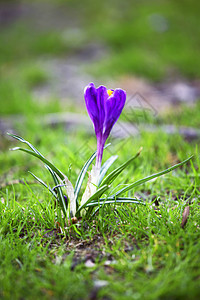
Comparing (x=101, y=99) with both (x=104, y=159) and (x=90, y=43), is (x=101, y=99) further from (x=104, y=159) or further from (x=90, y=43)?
(x=90, y=43)

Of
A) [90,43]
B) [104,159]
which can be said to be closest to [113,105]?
[104,159]

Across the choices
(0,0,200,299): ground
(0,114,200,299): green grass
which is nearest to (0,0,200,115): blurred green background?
(0,0,200,299): ground

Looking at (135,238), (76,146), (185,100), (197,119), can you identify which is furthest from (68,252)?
(185,100)

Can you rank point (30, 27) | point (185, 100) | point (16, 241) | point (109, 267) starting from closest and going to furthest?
point (109, 267) → point (16, 241) → point (185, 100) → point (30, 27)

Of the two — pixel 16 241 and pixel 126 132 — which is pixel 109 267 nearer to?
pixel 16 241

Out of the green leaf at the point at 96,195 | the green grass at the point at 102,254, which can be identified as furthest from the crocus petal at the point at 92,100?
the green grass at the point at 102,254

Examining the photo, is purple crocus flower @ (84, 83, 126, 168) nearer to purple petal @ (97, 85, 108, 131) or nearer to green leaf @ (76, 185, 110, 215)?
purple petal @ (97, 85, 108, 131)

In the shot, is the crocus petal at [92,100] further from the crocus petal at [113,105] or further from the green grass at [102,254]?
the green grass at [102,254]
